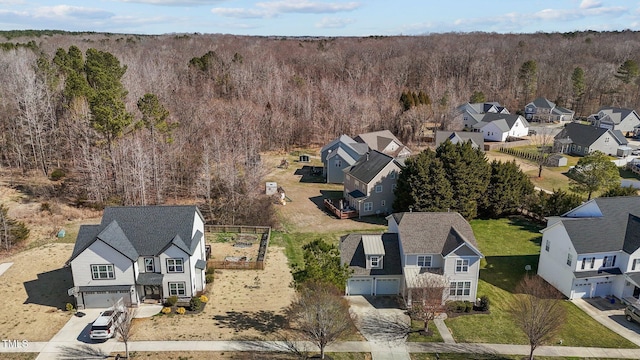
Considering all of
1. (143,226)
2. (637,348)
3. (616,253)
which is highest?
(143,226)

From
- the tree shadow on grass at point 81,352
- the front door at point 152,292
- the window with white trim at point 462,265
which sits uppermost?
the window with white trim at point 462,265

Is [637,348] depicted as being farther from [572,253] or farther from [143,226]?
[143,226]

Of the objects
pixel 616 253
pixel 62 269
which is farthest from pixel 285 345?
pixel 616 253

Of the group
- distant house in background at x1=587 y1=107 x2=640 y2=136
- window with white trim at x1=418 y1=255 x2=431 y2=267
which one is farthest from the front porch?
distant house in background at x1=587 y1=107 x2=640 y2=136

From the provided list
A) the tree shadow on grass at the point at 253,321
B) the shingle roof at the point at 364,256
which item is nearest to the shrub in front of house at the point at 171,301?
the tree shadow on grass at the point at 253,321

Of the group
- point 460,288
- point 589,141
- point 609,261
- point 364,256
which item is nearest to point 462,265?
point 460,288

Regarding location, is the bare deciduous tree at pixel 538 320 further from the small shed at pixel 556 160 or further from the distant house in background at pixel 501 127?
the distant house in background at pixel 501 127

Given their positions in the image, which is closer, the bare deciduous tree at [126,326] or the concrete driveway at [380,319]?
the bare deciduous tree at [126,326]
